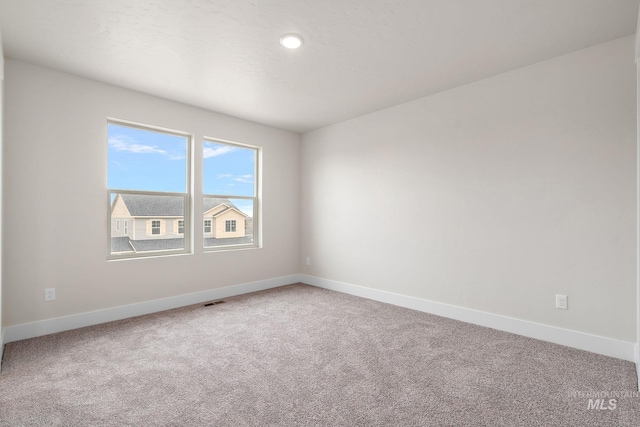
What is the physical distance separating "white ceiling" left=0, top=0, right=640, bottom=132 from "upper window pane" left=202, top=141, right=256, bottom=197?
100cm

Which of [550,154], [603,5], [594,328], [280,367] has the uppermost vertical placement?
[603,5]

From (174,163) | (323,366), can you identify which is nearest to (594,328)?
(323,366)

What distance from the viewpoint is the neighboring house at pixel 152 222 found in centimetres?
356

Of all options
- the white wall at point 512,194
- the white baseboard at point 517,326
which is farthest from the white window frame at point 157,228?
the white baseboard at point 517,326

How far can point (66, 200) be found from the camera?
313cm

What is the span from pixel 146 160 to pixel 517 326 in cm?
442

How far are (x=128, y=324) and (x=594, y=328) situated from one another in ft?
14.3

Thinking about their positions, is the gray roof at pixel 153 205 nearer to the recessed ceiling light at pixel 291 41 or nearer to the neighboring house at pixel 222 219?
the neighboring house at pixel 222 219

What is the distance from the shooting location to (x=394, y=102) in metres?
3.98

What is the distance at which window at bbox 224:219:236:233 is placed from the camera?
180 inches

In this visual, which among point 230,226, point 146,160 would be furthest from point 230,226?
point 146,160

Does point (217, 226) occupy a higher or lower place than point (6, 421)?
higher

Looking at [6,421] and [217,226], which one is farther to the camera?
[217,226]

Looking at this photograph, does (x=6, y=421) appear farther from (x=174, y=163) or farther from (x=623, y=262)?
(x=623, y=262)
